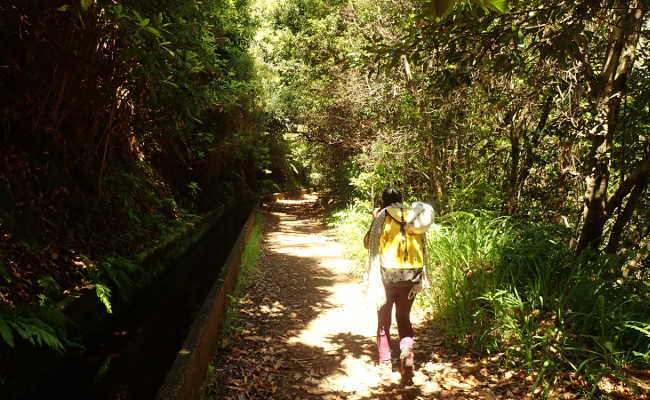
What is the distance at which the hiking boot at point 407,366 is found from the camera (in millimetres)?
4164

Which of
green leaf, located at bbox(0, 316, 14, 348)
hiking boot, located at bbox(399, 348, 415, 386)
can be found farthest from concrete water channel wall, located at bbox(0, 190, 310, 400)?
hiking boot, located at bbox(399, 348, 415, 386)

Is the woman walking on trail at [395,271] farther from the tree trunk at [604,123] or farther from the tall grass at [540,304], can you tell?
the tree trunk at [604,123]

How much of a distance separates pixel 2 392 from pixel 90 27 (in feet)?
15.3

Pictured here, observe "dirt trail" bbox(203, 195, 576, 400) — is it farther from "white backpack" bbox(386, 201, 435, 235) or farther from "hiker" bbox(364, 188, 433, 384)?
"white backpack" bbox(386, 201, 435, 235)

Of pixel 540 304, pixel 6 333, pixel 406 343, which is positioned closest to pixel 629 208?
pixel 540 304

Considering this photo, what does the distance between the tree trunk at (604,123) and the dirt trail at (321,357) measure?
251cm

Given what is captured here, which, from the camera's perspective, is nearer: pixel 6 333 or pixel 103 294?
pixel 6 333

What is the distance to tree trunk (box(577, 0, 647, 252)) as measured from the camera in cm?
524

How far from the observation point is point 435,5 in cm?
142

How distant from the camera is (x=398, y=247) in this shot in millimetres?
4273

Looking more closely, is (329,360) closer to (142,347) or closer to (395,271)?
(395,271)

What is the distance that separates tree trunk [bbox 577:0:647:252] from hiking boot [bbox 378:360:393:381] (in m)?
3.06

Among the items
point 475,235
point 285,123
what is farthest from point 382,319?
point 285,123

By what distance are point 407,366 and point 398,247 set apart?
1.24 m
